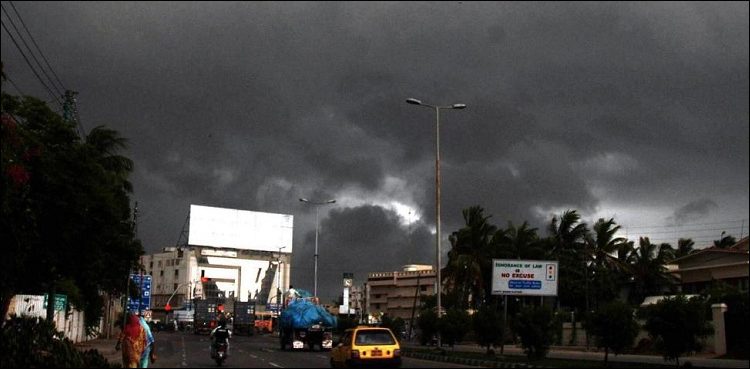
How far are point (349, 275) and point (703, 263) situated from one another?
216 feet

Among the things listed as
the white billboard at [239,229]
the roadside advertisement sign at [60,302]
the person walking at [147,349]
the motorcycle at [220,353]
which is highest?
the white billboard at [239,229]

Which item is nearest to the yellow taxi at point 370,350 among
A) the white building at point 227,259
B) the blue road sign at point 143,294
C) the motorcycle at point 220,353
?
the motorcycle at point 220,353

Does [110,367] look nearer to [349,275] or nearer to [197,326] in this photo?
[197,326]

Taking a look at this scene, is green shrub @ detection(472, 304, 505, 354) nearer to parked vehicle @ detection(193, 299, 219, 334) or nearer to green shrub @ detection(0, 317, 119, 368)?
green shrub @ detection(0, 317, 119, 368)

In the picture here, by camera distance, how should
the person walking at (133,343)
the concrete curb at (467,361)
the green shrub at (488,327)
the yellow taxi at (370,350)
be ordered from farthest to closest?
1. the green shrub at (488,327)
2. the concrete curb at (467,361)
3. the yellow taxi at (370,350)
4. the person walking at (133,343)

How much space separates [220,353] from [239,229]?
108 metres

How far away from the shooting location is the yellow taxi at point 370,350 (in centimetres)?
2409

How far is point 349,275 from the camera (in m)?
118

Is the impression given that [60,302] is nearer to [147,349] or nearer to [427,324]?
[427,324]

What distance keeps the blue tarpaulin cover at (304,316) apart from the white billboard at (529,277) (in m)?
10.8

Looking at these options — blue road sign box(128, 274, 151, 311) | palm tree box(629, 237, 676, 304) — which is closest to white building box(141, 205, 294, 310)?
blue road sign box(128, 274, 151, 311)

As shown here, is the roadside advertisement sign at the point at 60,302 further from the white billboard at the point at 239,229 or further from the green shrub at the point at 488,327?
the white billboard at the point at 239,229

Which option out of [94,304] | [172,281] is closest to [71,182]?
[94,304]

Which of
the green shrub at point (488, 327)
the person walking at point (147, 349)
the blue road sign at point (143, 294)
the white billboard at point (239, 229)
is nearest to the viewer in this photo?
the person walking at point (147, 349)
